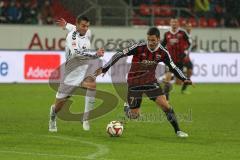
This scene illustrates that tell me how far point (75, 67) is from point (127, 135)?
1819mm

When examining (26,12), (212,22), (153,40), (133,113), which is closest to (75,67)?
(133,113)

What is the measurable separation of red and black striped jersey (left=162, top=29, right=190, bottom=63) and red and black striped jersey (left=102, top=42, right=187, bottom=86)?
8.10m

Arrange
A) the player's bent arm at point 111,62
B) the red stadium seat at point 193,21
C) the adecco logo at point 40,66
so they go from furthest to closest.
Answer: the red stadium seat at point 193,21, the adecco logo at point 40,66, the player's bent arm at point 111,62

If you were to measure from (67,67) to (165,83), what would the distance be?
7.55 meters

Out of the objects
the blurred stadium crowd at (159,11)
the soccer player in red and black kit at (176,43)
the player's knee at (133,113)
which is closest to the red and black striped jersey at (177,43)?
the soccer player in red and black kit at (176,43)

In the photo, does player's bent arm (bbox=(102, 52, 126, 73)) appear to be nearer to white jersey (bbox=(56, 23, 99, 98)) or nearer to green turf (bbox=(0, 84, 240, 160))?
white jersey (bbox=(56, 23, 99, 98))

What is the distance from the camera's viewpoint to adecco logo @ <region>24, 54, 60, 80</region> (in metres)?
27.2

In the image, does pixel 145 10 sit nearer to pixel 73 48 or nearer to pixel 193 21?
pixel 193 21

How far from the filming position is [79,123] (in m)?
15.6

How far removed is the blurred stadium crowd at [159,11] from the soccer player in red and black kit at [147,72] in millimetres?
18969

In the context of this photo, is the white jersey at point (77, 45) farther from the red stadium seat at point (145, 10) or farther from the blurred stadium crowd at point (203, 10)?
the blurred stadium crowd at point (203, 10)

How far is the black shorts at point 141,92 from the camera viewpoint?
13.4 meters

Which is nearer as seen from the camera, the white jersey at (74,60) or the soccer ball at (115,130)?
the soccer ball at (115,130)

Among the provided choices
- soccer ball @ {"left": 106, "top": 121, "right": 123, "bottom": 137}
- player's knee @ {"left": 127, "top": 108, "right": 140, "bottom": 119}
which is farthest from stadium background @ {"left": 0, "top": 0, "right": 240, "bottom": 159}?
player's knee @ {"left": 127, "top": 108, "right": 140, "bottom": 119}
